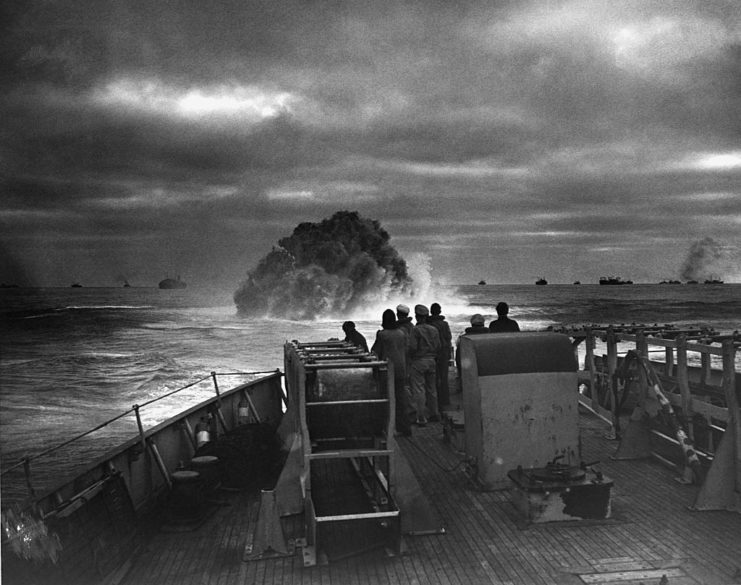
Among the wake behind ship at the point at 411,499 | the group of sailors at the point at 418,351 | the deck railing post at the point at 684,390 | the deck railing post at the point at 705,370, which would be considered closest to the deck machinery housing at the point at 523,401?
the wake behind ship at the point at 411,499

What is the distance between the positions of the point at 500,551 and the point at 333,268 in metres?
74.0

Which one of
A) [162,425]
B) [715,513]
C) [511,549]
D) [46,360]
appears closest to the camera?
[511,549]

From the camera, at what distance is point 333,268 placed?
259 feet

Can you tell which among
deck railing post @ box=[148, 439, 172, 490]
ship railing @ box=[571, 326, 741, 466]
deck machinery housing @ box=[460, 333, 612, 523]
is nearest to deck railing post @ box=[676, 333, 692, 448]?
ship railing @ box=[571, 326, 741, 466]

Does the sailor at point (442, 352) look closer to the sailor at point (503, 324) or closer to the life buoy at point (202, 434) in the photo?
the sailor at point (503, 324)

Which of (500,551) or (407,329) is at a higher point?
(407,329)

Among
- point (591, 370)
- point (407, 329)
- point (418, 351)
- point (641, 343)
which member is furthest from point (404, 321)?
point (641, 343)

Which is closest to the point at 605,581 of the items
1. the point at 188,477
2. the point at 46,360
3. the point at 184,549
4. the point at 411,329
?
the point at 184,549

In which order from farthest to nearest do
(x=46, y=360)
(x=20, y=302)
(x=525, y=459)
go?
(x=20, y=302), (x=46, y=360), (x=525, y=459)

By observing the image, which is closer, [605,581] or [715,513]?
[605,581]

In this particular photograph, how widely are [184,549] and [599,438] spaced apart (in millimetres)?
6297

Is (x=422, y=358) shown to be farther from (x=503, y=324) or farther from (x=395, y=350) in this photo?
(x=503, y=324)

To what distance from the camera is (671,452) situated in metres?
7.95

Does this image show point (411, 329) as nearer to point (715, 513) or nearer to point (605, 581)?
point (715, 513)
